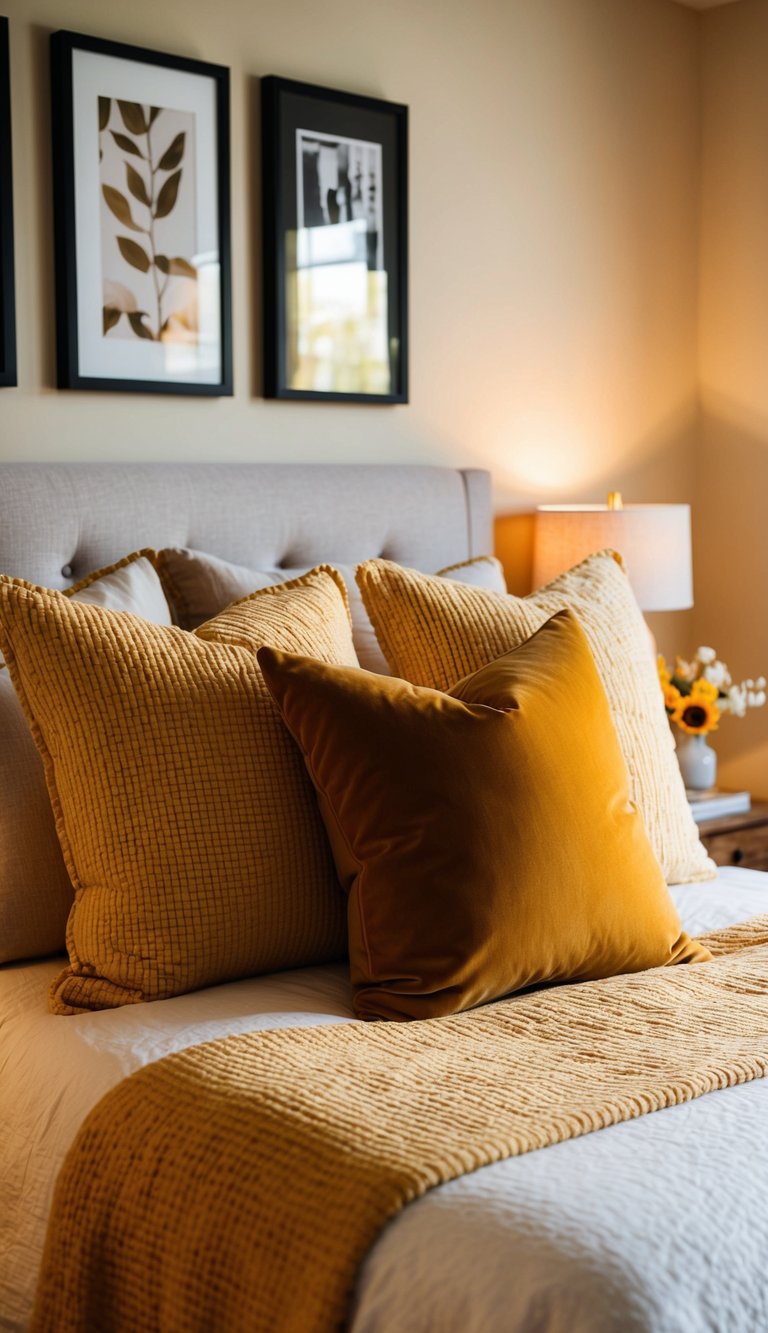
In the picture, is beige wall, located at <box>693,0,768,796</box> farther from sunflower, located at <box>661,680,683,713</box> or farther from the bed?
the bed

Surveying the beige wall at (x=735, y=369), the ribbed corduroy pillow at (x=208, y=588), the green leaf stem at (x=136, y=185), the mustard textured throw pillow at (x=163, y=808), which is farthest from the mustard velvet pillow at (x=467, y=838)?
the beige wall at (x=735, y=369)

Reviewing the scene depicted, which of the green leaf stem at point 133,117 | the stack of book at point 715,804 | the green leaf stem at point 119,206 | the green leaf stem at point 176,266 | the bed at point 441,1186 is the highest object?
the green leaf stem at point 133,117

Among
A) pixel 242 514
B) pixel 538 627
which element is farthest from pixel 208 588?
pixel 538 627

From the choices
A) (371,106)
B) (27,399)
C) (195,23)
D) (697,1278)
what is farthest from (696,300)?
(697,1278)

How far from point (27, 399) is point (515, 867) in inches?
53.9

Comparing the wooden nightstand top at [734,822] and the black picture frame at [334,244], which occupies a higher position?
the black picture frame at [334,244]

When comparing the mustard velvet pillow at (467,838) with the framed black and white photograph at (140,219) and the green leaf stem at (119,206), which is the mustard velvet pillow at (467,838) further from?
the green leaf stem at (119,206)

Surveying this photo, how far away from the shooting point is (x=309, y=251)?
9.34ft

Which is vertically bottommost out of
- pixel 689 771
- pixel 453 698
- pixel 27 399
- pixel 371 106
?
pixel 689 771

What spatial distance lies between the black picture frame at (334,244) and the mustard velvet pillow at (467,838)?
1.32 m

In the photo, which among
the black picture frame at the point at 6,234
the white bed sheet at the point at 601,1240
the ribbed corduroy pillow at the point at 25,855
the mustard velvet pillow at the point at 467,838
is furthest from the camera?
the black picture frame at the point at 6,234

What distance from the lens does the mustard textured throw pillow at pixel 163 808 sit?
5.38 ft

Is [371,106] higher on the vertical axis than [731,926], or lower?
higher

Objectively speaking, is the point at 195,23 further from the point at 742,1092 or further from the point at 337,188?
the point at 742,1092
